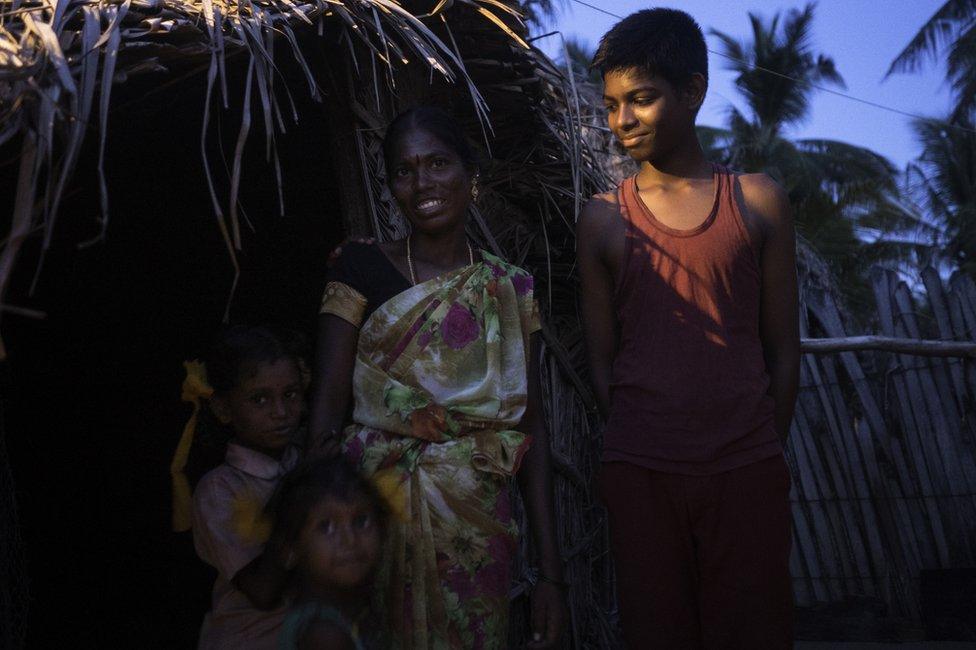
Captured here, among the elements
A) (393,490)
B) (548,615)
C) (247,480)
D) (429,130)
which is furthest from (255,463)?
(429,130)

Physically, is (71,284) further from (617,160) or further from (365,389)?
(617,160)

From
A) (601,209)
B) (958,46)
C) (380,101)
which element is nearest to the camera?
(601,209)

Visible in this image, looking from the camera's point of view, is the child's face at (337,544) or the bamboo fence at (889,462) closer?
the child's face at (337,544)

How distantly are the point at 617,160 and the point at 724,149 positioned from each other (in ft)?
81.2

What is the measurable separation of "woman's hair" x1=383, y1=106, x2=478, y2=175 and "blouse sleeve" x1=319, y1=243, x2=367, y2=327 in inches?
12.2

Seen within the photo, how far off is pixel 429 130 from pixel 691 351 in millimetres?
857

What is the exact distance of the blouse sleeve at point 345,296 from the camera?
2.49 meters

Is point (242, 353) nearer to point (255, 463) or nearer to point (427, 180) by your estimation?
point (255, 463)

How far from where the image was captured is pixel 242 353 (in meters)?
2.60

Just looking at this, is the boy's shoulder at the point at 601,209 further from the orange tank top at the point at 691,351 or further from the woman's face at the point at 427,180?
the woman's face at the point at 427,180

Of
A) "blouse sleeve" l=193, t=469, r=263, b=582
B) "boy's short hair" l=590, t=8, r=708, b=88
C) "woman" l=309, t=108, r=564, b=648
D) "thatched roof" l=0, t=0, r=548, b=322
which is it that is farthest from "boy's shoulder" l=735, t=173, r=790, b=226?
"blouse sleeve" l=193, t=469, r=263, b=582

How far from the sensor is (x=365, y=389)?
8.04ft

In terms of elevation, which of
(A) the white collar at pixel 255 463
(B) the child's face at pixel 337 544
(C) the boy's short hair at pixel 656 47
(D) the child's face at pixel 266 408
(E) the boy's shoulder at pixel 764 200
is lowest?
(B) the child's face at pixel 337 544

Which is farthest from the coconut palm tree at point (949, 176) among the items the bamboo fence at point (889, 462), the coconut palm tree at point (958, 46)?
the bamboo fence at point (889, 462)
